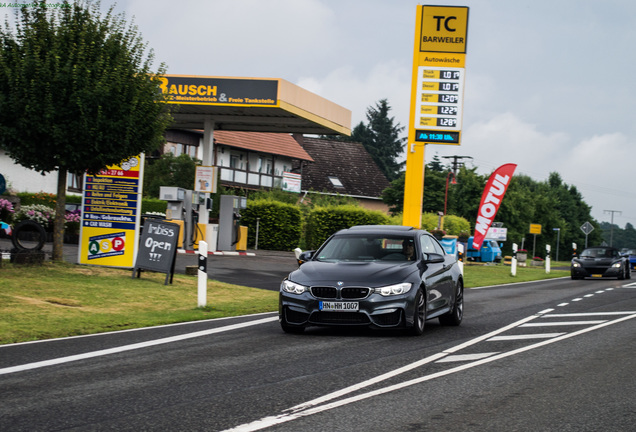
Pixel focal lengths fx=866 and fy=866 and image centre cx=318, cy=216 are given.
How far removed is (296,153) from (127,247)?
160 feet

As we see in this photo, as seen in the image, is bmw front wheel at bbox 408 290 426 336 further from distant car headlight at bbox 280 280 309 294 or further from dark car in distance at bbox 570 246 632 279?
dark car in distance at bbox 570 246 632 279

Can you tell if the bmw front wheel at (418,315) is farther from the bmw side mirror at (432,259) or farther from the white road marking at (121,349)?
the white road marking at (121,349)

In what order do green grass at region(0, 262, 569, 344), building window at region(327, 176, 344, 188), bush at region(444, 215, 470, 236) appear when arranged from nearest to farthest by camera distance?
green grass at region(0, 262, 569, 344), bush at region(444, 215, 470, 236), building window at region(327, 176, 344, 188)

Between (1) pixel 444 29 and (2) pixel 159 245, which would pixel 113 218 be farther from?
(1) pixel 444 29

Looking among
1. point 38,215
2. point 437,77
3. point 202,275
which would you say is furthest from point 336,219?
point 202,275

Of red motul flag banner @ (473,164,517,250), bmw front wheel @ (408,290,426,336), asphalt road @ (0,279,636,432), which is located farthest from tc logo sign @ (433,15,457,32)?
bmw front wheel @ (408,290,426,336)

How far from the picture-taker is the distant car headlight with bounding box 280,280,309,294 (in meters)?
11.2

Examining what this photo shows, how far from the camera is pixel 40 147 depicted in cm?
1859

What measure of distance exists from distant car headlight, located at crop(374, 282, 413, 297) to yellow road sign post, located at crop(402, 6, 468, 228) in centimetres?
2018

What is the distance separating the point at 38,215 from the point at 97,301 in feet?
53.7

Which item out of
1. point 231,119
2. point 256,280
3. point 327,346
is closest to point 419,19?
point 231,119

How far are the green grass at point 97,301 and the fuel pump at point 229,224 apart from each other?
13363mm

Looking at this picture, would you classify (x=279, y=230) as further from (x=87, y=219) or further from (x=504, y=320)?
(x=504, y=320)

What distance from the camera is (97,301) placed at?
14750mm
